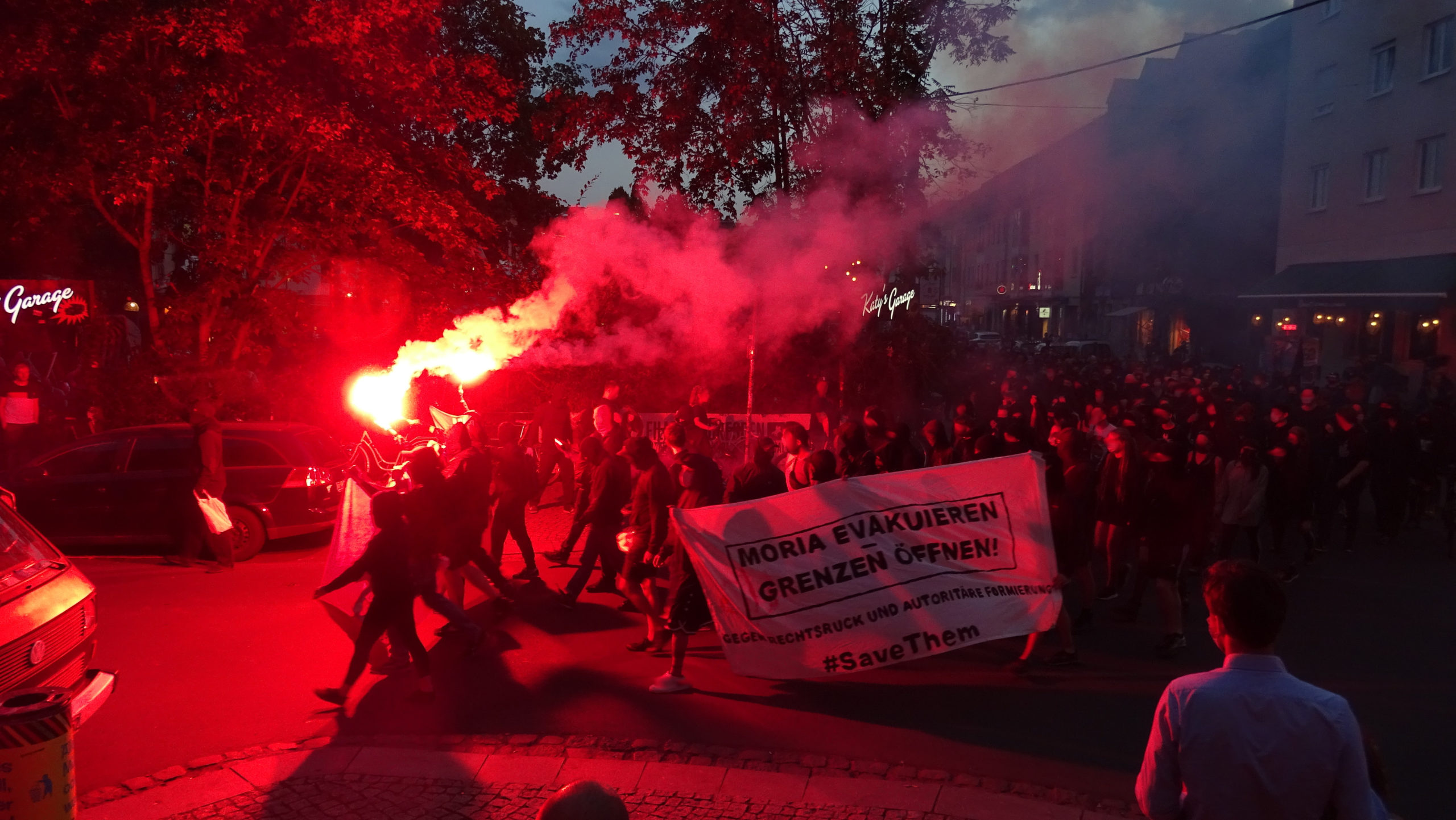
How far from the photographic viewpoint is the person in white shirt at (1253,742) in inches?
98.2

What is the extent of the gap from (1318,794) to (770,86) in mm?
14292

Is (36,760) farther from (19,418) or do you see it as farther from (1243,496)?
(19,418)

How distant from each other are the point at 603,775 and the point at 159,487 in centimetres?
738

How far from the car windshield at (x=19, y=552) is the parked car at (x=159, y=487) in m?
4.22

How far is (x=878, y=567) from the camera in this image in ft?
20.8

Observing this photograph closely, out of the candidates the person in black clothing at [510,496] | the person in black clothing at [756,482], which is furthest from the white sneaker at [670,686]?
the person in black clothing at [510,496]

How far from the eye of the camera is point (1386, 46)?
1012 inches

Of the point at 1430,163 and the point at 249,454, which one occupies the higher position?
the point at 1430,163

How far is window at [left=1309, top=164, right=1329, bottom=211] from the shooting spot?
93.4ft

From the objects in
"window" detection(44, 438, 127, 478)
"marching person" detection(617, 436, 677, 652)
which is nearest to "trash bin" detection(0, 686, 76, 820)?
"marching person" detection(617, 436, 677, 652)

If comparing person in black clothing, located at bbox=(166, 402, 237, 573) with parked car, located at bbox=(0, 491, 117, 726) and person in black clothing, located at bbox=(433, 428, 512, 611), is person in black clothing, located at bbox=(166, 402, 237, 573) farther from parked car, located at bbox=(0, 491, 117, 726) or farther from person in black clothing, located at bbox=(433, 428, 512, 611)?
parked car, located at bbox=(0, 491, 117, 726)

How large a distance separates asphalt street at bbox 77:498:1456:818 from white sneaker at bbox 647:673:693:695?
0.06 meters

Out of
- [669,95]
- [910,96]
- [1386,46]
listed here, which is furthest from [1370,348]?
[669,95]

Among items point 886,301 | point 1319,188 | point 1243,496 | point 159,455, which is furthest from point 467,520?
point 1319,188
